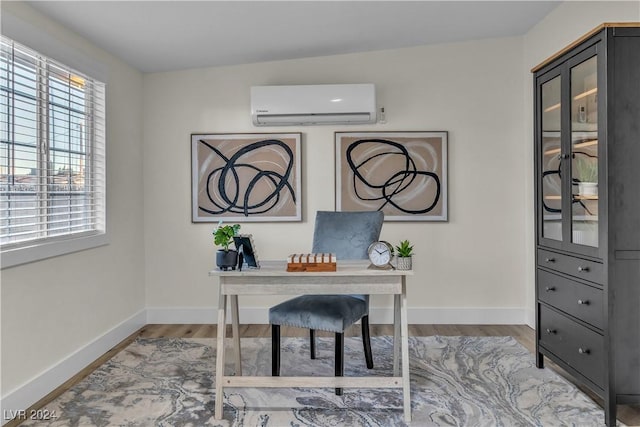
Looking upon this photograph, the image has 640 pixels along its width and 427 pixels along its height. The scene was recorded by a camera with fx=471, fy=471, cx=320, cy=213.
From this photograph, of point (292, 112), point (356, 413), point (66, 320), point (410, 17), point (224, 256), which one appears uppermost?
point (410, 17)

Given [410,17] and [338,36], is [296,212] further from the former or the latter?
[410,17]

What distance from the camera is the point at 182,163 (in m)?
4.30

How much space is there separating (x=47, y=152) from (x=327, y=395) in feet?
7.33

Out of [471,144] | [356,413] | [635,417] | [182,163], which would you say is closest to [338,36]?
[471,144]

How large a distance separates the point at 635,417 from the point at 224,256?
2254 mm

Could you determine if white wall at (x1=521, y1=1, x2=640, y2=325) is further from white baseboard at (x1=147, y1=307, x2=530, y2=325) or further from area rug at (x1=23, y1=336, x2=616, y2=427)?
area rug at (x1=23, y1=336, x2=616, y2=427)

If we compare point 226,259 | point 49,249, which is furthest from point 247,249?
point 49,249

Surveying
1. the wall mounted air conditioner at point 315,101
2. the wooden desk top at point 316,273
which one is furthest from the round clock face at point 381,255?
the wall mounted air conditioner at point 315,101

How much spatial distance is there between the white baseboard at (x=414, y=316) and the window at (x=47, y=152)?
1173mm

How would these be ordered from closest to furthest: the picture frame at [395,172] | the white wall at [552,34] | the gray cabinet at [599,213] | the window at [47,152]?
the gray cabinet at [599,213] < the window at [47,152] < the white wall at [552,34] < the picture frame at [395,172]

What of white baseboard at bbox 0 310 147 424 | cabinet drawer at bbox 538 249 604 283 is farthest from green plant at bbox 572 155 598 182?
white baseboard at bbox 0 310 147 424

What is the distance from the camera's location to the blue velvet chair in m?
2.63

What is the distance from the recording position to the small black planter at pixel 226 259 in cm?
243

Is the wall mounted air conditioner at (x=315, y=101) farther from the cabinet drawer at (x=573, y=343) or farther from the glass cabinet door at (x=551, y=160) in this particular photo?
the cabinet drawer at (x=573, y=343)
